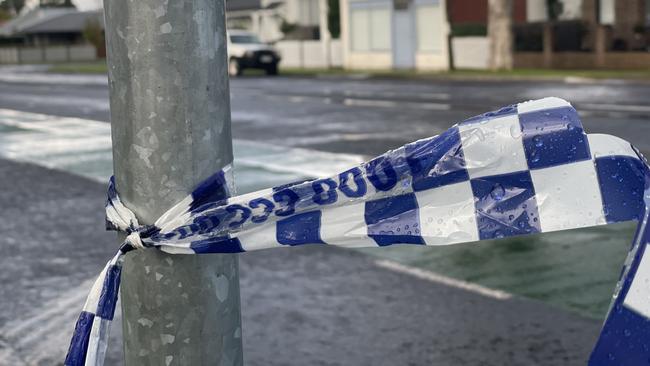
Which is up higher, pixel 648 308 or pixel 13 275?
pixel 648 308

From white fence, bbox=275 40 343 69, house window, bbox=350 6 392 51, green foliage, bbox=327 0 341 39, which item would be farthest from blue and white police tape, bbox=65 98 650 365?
green foliage, bbox=327 0 341 39

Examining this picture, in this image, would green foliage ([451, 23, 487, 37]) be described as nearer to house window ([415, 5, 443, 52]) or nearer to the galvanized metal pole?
house window ([415, 5, 443, 52])

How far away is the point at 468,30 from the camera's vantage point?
36594mm

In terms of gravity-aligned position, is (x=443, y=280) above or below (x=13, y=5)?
below

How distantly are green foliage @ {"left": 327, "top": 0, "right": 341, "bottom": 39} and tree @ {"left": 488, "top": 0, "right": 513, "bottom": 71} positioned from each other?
1104cm

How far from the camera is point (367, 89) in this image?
26.7 m

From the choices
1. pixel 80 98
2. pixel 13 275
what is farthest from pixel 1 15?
pixel 13 275

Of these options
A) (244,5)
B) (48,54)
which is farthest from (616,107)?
(48,54)

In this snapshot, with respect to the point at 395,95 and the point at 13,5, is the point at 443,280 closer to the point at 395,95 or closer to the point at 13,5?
the point at 395,95

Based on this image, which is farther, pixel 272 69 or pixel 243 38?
pixel 243 38

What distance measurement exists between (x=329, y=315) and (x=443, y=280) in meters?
0.95

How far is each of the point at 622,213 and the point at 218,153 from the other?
788mm

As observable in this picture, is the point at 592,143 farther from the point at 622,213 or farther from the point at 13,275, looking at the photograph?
the point at 13,275

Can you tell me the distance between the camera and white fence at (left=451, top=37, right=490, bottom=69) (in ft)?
117
